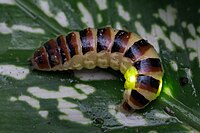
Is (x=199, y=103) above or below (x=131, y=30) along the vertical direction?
below

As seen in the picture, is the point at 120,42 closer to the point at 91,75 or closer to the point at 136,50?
the point at 136,50

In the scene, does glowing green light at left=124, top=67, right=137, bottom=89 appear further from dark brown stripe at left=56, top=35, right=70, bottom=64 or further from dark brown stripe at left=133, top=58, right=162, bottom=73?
dark brown stripe at left=56, top=35, right=70, bottom=64

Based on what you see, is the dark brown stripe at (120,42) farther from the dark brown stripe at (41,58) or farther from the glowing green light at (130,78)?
the dark brown stripe at (41,58)

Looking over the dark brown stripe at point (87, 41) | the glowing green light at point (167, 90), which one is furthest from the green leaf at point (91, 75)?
the dark brown stripe at point (87, 41)

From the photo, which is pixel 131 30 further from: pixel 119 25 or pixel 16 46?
pixel 16 46

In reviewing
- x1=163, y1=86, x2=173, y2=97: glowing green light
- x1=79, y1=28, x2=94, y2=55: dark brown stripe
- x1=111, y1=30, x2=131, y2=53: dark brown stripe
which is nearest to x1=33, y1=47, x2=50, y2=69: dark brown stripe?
x1=79, y1=28, x2=94, y2=55: dark brown stripe

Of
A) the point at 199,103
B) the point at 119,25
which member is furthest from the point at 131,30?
the point at 199,103

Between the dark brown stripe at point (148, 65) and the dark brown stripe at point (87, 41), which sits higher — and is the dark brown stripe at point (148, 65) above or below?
below
